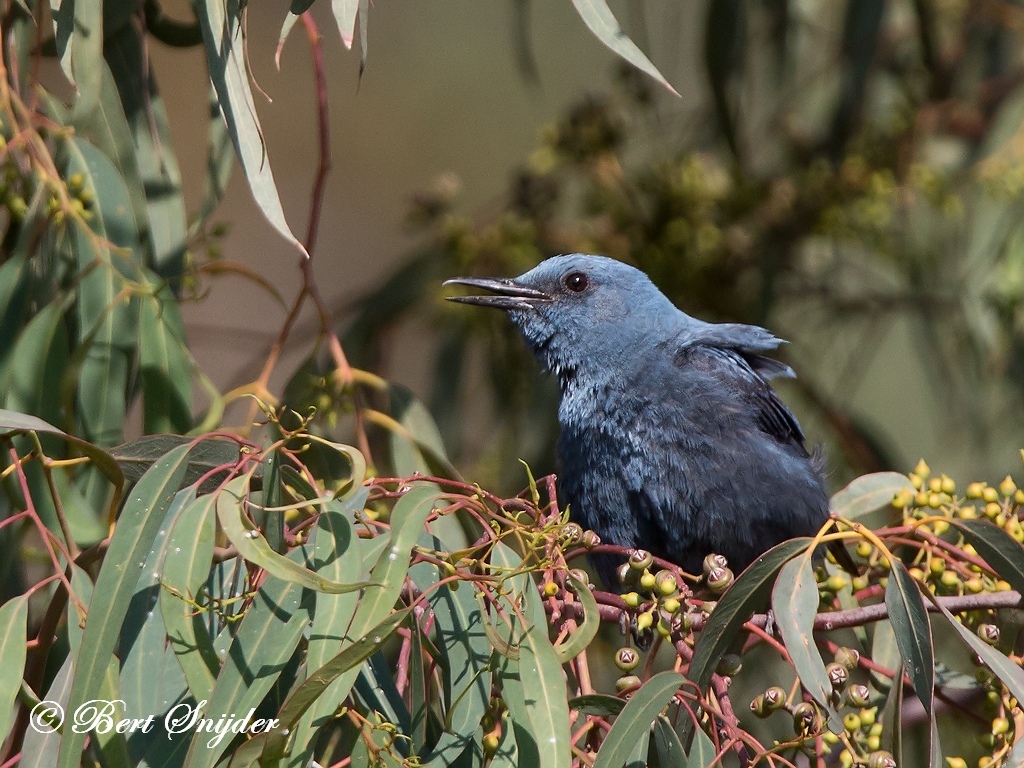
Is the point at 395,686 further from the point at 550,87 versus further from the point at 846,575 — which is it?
the point at 550,87

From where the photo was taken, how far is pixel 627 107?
4820 millimetres

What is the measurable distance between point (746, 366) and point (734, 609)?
1265mm

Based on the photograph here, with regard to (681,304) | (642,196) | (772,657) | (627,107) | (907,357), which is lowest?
(772,657)

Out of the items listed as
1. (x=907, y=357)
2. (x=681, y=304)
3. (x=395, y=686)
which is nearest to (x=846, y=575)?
(x=395, y=686)

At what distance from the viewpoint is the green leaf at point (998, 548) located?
2.12 metres

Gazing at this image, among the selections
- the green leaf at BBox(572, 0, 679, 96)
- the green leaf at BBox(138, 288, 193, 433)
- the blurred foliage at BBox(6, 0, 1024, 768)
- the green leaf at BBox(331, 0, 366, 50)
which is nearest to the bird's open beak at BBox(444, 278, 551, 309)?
the blurred foliage at BBox(6, 0, 1024, 768)

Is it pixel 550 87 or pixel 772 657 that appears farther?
pixel 550 87

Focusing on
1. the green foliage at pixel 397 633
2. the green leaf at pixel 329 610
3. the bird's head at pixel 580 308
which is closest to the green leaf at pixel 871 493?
the green foliage at pixel 397 633

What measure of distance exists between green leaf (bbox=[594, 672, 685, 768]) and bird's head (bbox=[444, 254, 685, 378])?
142cm

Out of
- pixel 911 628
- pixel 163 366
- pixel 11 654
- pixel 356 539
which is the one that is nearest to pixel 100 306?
pixel 163 366

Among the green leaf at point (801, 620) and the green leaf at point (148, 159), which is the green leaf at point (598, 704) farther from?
the green leaf at point (148, 159)

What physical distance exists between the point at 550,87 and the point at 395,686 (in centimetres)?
743

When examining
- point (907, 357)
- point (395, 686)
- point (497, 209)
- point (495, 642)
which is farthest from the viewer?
point (907, 357)

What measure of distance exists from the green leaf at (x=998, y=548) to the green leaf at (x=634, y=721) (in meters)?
0.69
